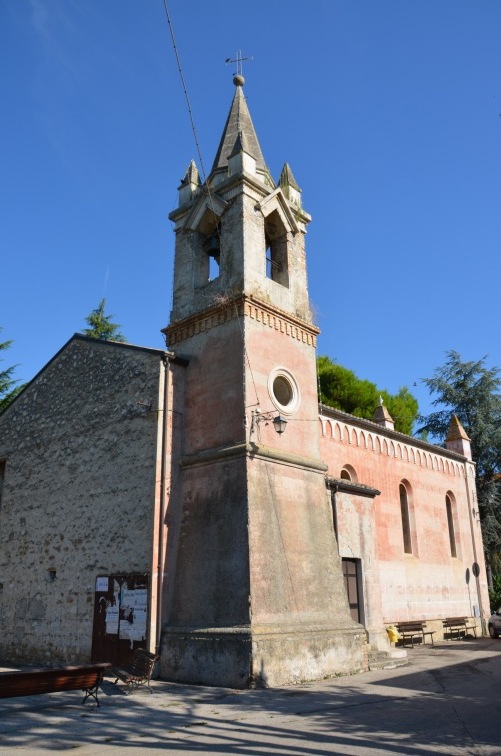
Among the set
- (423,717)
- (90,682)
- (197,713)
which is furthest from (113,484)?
(423,717)

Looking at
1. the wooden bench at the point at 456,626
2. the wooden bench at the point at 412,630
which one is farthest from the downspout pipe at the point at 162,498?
the wooden bench at the point at 456,626

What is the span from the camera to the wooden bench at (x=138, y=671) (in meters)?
10.5

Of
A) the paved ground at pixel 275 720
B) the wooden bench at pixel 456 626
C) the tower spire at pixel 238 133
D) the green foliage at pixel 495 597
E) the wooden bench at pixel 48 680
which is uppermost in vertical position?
the tower spire at pixel 238 133

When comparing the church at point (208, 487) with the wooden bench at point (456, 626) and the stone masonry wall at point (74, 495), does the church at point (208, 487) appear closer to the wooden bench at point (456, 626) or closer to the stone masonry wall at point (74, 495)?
the stone masonry wall at point (74, 495)

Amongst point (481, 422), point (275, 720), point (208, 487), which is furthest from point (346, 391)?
point (275, 720)

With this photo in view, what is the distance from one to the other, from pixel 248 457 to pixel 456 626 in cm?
1454

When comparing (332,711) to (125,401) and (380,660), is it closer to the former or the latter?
(380,660)

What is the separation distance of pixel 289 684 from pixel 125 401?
24.3 ft

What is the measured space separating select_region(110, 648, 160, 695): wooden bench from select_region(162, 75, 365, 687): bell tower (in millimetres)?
1106

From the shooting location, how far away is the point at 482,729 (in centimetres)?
750

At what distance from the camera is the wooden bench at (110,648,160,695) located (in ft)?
34.5

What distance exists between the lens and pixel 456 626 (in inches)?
879

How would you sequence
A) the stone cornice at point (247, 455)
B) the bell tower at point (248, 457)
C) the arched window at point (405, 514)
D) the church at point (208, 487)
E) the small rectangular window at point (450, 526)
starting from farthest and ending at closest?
the small rectangular window at point (450, 526) < the arched window at point (405, 514) < the stone cornice at point (247, 455) < the church at point (208, 487) < the bell tower at point (248, 457)

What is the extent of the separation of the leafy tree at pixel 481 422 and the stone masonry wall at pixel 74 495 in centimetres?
2051
